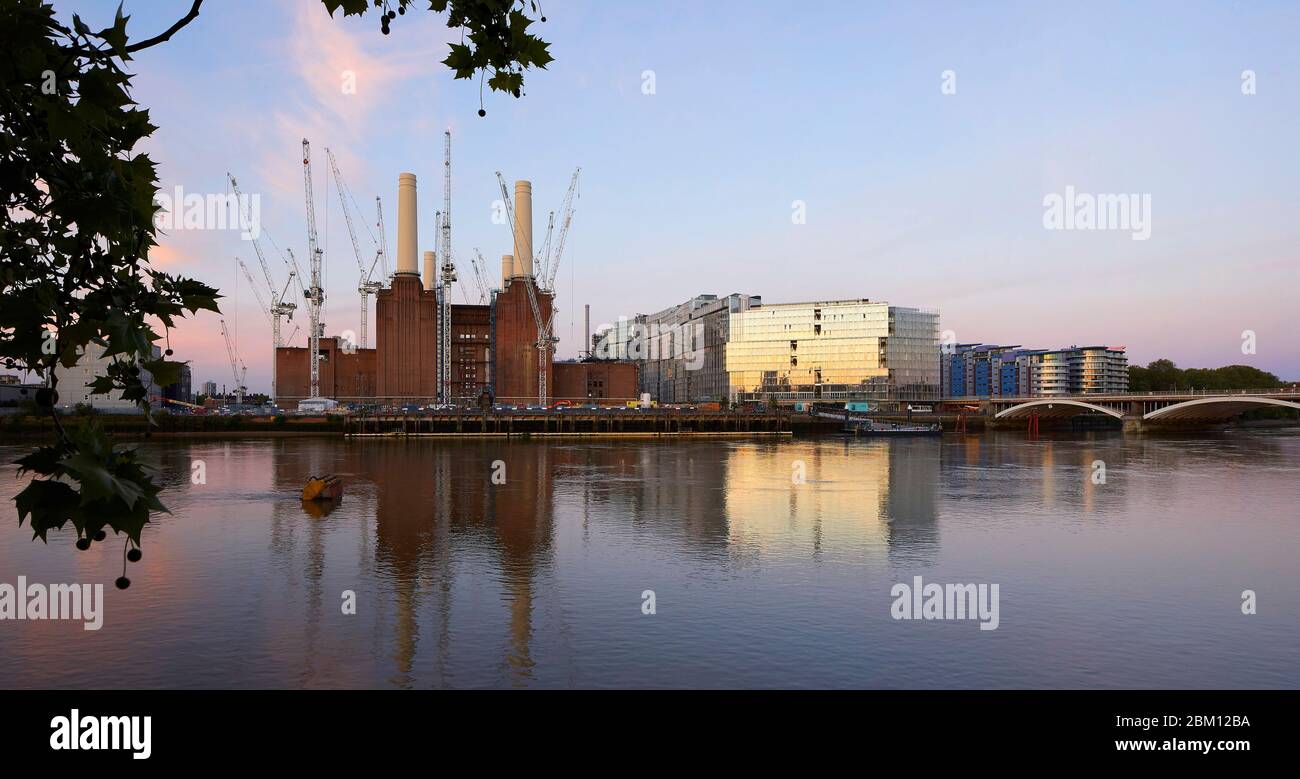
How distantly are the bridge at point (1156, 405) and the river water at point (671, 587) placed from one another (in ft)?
262

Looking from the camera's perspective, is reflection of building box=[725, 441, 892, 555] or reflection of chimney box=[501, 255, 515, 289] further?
reflection of chimney box=[501, 255, 515, 289]

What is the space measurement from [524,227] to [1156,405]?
492 ft

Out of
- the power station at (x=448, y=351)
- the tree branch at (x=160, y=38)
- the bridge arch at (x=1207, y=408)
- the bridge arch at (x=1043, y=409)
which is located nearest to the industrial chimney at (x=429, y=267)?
the power station at (x=448, y=351)

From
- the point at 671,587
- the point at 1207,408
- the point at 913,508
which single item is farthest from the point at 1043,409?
the point at 671,587

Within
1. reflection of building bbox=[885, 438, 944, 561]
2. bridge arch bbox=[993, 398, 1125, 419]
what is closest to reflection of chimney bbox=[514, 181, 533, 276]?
reflection of building bbox=[885, 438, 944, 561]

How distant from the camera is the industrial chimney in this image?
188000mm

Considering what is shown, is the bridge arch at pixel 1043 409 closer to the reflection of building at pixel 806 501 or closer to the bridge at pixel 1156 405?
the bridge at pixel 1156 405

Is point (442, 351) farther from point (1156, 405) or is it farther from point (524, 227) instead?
point (1156, 405)

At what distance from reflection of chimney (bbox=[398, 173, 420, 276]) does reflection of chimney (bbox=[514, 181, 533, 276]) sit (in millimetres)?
21353

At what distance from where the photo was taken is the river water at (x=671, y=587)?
1725 centimetres

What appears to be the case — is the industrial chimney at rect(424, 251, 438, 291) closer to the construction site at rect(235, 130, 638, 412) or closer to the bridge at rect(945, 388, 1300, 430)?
the construction site at rect(235, 130, 638, 412)

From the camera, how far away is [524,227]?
162375 millimetres
